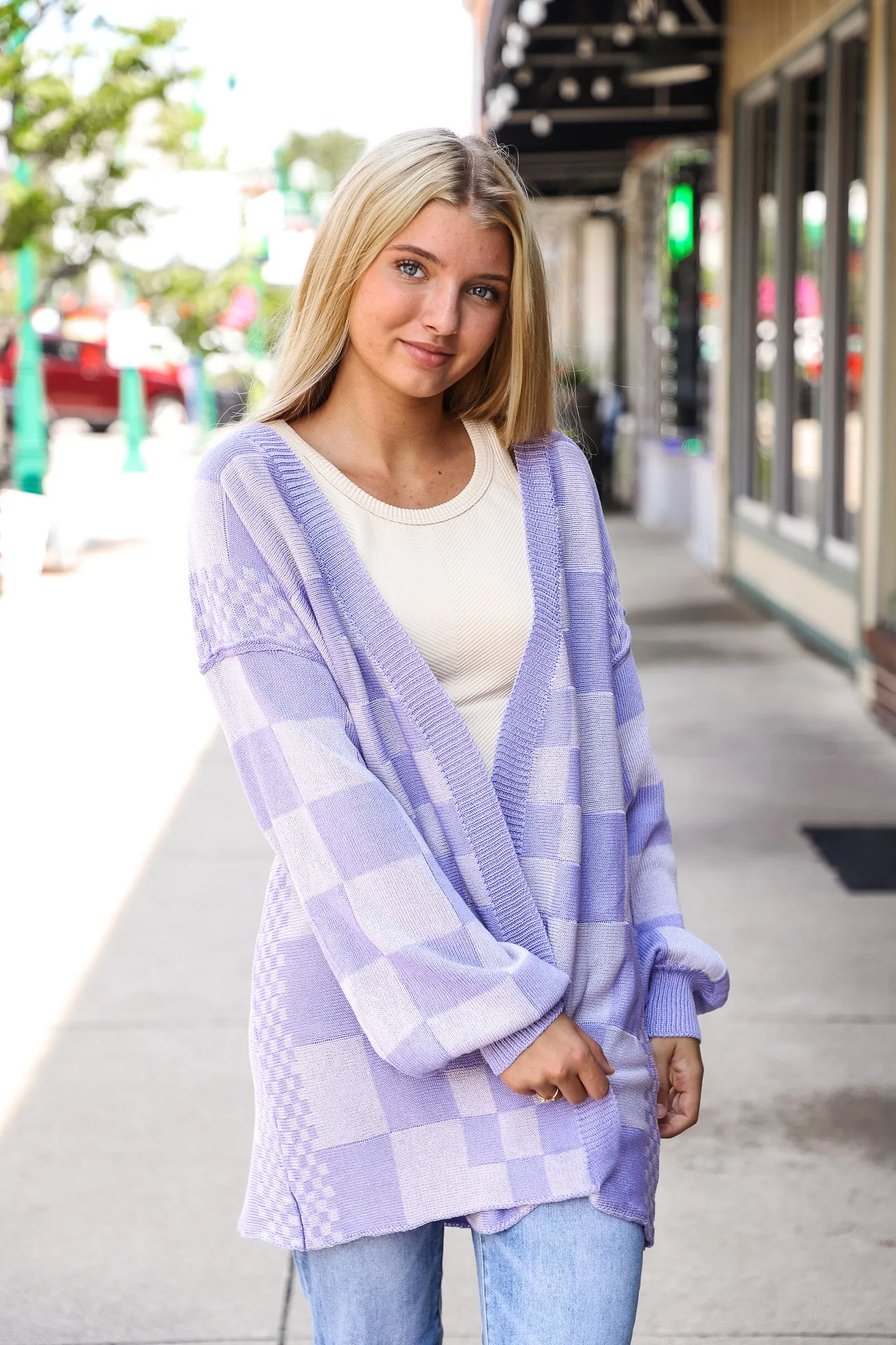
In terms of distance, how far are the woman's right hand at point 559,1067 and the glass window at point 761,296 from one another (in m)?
10.5

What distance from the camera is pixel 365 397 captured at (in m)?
1.99

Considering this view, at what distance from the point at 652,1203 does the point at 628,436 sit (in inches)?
738

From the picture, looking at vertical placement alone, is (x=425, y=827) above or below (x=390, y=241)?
below

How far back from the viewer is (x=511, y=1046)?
174 centimetres

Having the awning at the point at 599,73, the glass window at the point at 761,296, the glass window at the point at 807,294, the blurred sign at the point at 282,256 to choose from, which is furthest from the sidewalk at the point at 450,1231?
the blurred sign at the point at 282,256

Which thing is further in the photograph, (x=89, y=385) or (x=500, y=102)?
(x=89, y=385)

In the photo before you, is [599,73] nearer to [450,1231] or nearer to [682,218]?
[682,218]

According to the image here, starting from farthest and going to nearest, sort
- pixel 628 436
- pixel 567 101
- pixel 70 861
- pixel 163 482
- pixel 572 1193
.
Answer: pixel 163 482, pixel 628 436, pixel 567 101, pixel 70 861, pixel 572 1193

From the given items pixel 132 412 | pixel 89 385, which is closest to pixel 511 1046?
pixel 132 412

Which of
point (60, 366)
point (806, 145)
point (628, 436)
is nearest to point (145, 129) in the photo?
point (60, 366)

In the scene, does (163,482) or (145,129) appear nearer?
(163,482)

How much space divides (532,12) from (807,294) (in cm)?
297

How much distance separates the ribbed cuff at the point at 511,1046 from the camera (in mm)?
1734

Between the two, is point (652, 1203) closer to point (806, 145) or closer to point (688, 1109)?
point (688, 1109)
